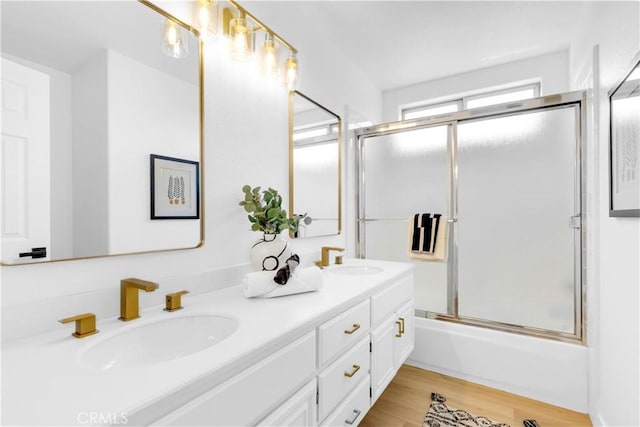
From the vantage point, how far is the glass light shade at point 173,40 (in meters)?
1.12

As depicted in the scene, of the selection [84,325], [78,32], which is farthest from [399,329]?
[78,32]

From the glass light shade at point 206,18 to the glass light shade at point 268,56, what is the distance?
1.03 ft

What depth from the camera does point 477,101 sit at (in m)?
2.93

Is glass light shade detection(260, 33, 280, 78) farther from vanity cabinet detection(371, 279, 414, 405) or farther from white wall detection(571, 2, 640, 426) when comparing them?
white wall detection(571, 2, 640, 426)

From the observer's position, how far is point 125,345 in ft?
2.82

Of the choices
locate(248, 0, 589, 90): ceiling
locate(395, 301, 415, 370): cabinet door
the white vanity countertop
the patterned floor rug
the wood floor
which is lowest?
the wood floor

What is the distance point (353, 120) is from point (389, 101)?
87 cm

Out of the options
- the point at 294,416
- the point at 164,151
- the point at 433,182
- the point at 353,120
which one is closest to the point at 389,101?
the point at 353,120

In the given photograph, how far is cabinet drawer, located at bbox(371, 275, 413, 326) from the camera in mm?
1438

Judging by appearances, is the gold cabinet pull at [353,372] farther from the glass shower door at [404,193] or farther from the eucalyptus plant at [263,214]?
the glass shower door at [404,193]

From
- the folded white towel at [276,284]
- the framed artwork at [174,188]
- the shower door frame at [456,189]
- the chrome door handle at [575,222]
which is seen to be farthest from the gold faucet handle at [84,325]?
the chrome door handle at [575,222]

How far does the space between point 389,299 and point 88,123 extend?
145cm

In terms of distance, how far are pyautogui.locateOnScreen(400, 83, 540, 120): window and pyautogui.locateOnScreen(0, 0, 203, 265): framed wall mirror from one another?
96.9 inches

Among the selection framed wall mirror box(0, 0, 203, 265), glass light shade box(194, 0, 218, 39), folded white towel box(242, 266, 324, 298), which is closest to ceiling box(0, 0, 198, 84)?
framed wall mirror box(0, 0, 203, 265)
